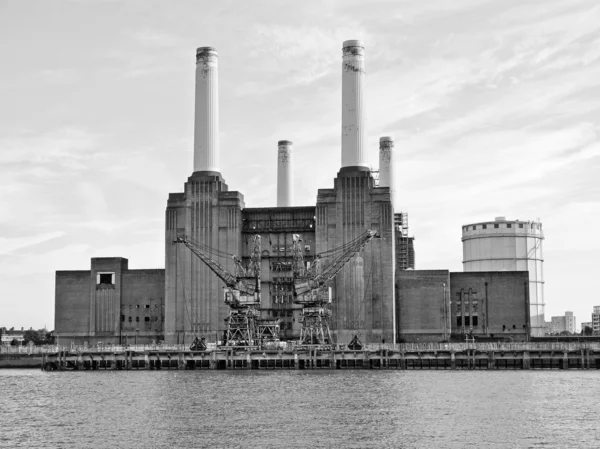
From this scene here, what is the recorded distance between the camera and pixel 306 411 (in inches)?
2985

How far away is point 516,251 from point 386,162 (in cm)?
2936

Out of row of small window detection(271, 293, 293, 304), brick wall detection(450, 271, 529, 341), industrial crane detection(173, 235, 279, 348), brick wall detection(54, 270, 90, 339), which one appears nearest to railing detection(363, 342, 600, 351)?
industrial crane detection(173, 235, 279, 348)

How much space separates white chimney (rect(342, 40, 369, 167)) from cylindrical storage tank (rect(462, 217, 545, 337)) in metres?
38.2

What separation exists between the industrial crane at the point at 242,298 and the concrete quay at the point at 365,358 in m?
3.73

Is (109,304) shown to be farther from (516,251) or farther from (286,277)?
(516,251)

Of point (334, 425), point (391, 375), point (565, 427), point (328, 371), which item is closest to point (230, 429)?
point (334, 425)

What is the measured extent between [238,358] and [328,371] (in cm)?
1287

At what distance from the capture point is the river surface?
204ft

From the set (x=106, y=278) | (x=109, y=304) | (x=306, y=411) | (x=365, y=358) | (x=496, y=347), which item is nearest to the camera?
(x=306, y=411)

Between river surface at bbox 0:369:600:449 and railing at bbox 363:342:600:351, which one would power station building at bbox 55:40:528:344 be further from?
river surface at bbox 0:369:600:449

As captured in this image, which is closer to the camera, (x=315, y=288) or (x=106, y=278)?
(x=315, y=288)

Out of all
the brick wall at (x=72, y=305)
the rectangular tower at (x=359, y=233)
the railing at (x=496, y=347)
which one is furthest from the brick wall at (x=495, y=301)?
the brick wall at (x=72, y=305)

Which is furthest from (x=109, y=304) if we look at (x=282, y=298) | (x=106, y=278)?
(x=282, y=298)

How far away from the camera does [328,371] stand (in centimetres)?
12481
